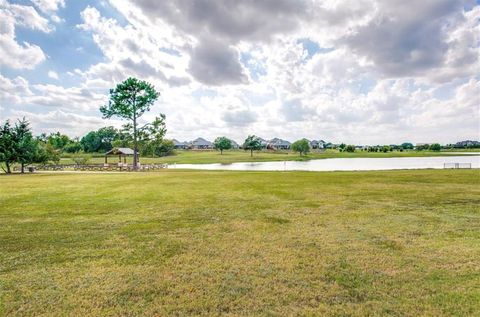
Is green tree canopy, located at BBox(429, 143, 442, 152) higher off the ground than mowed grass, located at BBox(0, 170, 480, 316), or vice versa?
green tree canopy, located at BBox(429, 143, 442, 152)

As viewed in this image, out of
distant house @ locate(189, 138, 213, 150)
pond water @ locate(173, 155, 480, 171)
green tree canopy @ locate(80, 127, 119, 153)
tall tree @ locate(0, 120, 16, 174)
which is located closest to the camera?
tall tree @ locate(0, 120, 16, 174)

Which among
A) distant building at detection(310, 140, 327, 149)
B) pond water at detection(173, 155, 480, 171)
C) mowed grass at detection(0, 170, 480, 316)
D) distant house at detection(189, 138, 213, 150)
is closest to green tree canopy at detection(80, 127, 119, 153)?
pond water at detection(173, 155, 480, 171)

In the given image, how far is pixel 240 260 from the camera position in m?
5.60

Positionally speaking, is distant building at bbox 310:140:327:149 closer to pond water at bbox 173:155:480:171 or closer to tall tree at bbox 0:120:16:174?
pond water at bbox 173:155:480:171

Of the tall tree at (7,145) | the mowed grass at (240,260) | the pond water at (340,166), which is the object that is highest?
the tall tree at (7,145)

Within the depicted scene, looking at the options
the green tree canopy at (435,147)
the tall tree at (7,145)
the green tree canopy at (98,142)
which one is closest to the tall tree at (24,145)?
the tall tree at (7,145)

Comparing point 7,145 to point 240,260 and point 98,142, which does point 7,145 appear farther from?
point 98,142

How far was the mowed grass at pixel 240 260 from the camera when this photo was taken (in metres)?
4.08

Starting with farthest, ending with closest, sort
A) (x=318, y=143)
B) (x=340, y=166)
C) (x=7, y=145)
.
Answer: (x=318, y=143), (x=340, y=166), (x=7, y=145)

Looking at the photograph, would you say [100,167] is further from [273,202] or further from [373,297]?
[373,297]

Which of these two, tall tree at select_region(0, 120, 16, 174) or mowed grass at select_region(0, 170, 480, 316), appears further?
tall tree at select_region(0, 120, 16, 174)

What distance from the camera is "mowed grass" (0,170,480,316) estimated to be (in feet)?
13.4

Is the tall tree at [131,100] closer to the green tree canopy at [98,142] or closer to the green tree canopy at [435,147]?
the green tree canopy at [98,142]

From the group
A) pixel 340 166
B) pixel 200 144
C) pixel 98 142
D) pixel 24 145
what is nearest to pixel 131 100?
pixel 24 145
